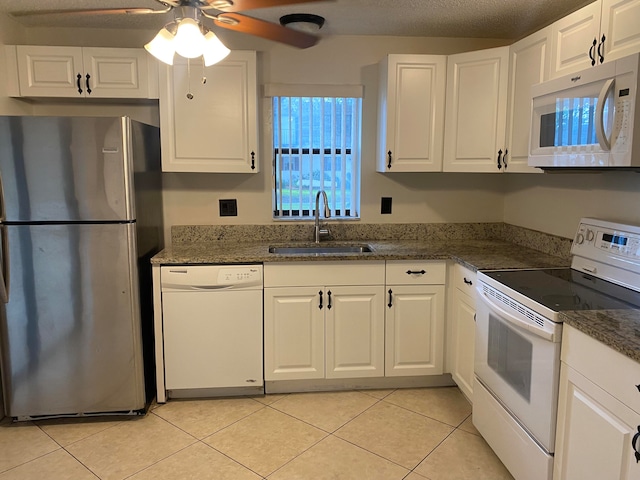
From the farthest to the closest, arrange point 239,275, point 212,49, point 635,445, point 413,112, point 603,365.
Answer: point 413,112 < point 239,275 < point 212,49 < point 603,365 < point 635,445

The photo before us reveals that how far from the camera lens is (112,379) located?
8.85 ft

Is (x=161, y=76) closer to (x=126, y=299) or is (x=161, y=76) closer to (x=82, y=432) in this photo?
(x=126, y=299)

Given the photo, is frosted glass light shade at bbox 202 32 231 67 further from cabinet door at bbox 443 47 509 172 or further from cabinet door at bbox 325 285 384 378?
cabinet door at bbox 443 47 509 172

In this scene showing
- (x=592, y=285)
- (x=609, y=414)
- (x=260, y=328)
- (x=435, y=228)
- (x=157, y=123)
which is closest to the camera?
(x=609, y=414)

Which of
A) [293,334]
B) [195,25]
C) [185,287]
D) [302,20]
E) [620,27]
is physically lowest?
[293,334]

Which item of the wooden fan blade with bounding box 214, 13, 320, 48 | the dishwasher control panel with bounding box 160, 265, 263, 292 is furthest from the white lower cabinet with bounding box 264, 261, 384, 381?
the wooden fan blade with bounding box 214, 13, 320, 48

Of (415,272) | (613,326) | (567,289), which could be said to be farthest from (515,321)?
(415,272)

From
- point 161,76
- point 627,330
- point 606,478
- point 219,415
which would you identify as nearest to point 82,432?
point 219,415

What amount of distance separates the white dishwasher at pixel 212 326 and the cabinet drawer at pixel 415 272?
79 centimetres

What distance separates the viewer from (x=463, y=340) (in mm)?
2785

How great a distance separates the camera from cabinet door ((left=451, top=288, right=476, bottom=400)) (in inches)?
105

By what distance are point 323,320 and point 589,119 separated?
1723mm

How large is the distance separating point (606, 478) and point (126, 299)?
7.47ft

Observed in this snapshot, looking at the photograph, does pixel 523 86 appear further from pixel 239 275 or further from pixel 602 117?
pixel 239 275
